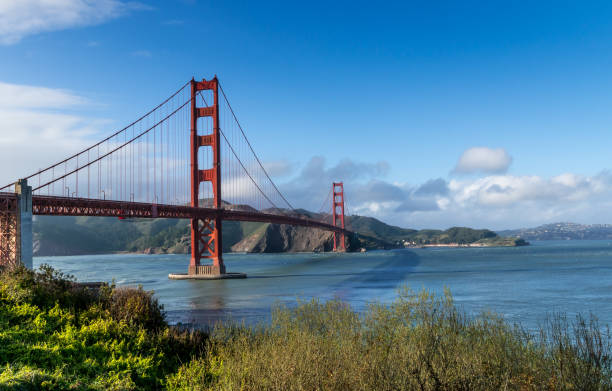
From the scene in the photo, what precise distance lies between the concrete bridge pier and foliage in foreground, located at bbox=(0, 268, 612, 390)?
1372cm

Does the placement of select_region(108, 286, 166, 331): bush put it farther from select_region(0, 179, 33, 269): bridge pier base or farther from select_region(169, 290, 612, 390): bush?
select_region(0, 179, 33, 269): bridge pier base

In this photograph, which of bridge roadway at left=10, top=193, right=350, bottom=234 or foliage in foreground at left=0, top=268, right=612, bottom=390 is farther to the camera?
bridge roadway at left=10, top=193, right=350, bottom=234

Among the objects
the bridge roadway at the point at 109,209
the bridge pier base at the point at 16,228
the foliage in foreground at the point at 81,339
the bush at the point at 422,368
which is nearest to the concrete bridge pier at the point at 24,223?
the bridge pier base at the point at 16,228

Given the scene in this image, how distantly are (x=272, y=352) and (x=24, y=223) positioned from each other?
87.5ft

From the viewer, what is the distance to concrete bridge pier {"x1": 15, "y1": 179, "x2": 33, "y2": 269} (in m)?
29.5

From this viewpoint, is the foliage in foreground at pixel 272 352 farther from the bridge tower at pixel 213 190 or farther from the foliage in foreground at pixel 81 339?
the bridge tower at pixel 213 190

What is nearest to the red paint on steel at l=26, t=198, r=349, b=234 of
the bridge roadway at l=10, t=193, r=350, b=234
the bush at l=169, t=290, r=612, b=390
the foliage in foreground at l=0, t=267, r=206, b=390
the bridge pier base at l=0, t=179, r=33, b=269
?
the bridge roadway at l=10, t=193, r=350, b=234

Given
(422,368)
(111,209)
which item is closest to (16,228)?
(111,209)

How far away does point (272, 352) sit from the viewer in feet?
31.2

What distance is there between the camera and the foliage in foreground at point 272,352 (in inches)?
320

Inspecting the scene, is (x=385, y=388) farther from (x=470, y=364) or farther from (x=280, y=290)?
(x=280, y=290)

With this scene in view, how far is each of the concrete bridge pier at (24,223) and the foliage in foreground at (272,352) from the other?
13717mm

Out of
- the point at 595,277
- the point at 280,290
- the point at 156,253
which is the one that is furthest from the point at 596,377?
the point at 156,253

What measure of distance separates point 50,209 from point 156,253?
16248 centimetres
